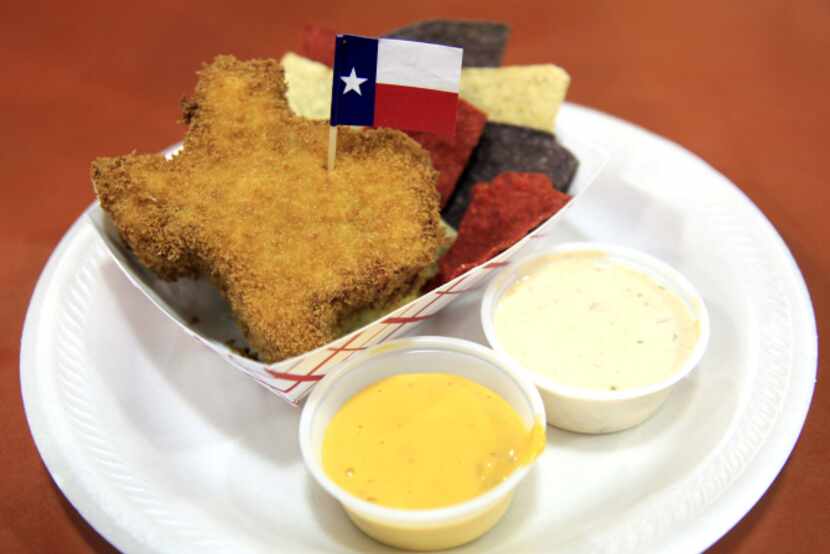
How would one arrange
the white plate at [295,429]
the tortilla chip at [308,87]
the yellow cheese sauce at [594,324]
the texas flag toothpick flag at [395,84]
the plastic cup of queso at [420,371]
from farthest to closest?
the tortilla chip at [308,87]
the yellow cheese sauce at [594,324]
the texas flag toothpick flag at [395,84]
the white plate at [295,429]
the plastic cup of queso at [420,371]

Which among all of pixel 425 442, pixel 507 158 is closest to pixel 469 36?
pixel 507 158

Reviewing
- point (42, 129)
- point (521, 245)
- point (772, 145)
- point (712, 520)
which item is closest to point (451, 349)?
point (521, 245)

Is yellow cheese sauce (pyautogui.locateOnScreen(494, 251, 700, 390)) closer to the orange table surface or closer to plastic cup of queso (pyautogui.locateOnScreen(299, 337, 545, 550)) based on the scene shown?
plastic cup of queso (pyautogui.locateOnScreen(299, 337, 545, 550))

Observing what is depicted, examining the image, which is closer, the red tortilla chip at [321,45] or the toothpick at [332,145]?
the toothpick at [332,145]

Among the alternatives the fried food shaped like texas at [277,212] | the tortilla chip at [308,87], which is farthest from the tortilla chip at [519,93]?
the fried food shaped like texas at [277,212]

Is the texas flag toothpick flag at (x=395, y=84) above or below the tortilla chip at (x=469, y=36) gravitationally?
above

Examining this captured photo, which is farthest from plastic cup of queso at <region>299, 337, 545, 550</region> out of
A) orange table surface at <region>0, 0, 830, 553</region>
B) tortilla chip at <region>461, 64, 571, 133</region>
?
tortilla chip at <region>461, 64, 571, 133</region>

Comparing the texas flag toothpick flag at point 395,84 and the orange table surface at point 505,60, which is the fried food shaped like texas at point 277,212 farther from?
the orange table surface at point 505,60

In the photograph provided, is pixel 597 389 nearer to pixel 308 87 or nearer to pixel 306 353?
pixel 306 353
